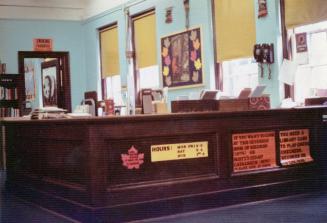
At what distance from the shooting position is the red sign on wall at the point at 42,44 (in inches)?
440

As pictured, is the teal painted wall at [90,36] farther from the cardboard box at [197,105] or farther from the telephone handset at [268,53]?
the cardboard box at [197,105]

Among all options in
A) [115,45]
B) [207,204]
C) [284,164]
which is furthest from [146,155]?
[115,45]

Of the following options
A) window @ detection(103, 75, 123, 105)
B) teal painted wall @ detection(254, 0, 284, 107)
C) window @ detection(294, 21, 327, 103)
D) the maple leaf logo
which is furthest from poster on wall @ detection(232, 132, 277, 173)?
window @ detection(103, 75, 123, 105)

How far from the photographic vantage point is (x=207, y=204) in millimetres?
4551

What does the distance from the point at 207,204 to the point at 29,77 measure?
11.4 m

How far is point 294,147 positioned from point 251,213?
116 centimetres

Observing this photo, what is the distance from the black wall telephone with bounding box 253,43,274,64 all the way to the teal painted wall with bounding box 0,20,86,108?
5.84m

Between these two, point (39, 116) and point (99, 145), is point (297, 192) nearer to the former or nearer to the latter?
point (99, 145)

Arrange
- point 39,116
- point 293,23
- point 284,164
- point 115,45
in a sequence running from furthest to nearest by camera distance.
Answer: point 115,45
point 293,23
point 39,116
point 284,164

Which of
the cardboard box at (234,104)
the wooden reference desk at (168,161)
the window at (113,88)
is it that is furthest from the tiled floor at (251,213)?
the window at (113,88)

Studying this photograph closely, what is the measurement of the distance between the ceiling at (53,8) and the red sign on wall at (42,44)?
52cm

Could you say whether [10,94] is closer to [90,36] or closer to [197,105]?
[90,36]

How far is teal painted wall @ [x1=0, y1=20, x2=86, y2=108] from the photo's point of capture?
35.8 ft

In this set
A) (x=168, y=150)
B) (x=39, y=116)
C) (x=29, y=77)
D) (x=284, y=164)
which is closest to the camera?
(x=168, y=150)
